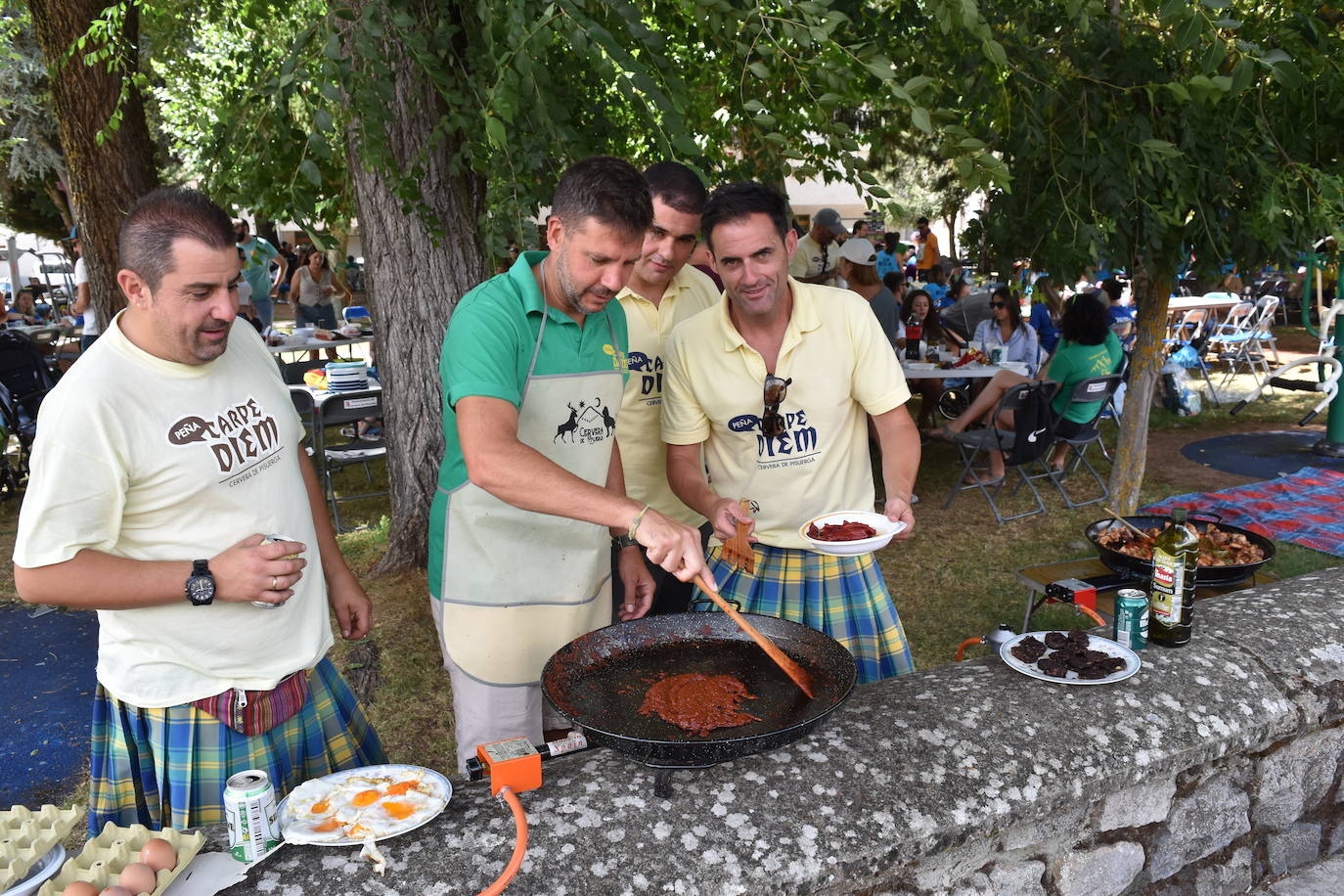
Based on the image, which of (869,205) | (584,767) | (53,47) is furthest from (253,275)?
(584,767)

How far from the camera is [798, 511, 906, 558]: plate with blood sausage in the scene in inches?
92.4

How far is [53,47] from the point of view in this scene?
22.7 ft

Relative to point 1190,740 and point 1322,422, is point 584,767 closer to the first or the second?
point 1190,740

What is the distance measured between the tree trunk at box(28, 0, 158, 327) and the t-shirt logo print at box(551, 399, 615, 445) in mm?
5766

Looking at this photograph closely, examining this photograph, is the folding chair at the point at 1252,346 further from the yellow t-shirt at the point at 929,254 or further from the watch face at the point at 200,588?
the watch face at the point at 200,588

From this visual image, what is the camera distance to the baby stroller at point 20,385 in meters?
7.27

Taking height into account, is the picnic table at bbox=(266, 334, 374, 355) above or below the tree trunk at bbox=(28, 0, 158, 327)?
below

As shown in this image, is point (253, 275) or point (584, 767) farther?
point (253, 275)

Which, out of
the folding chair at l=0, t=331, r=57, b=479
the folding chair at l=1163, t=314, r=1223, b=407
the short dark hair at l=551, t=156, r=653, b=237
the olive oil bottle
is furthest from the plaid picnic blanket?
the folding chair at l=0, t=331, r=57, b=479

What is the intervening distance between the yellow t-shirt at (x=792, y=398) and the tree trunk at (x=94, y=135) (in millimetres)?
5685

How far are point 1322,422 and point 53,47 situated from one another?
35.5 ft

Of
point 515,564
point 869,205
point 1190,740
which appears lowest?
point 1190,740

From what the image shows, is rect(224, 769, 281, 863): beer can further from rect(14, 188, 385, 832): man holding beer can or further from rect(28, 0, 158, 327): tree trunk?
rect(28, 0, 158, 327): tree trunk

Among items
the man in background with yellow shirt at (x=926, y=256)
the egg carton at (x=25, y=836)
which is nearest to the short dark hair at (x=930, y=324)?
the man in background with yellow shirt at (x=926, y=256)
